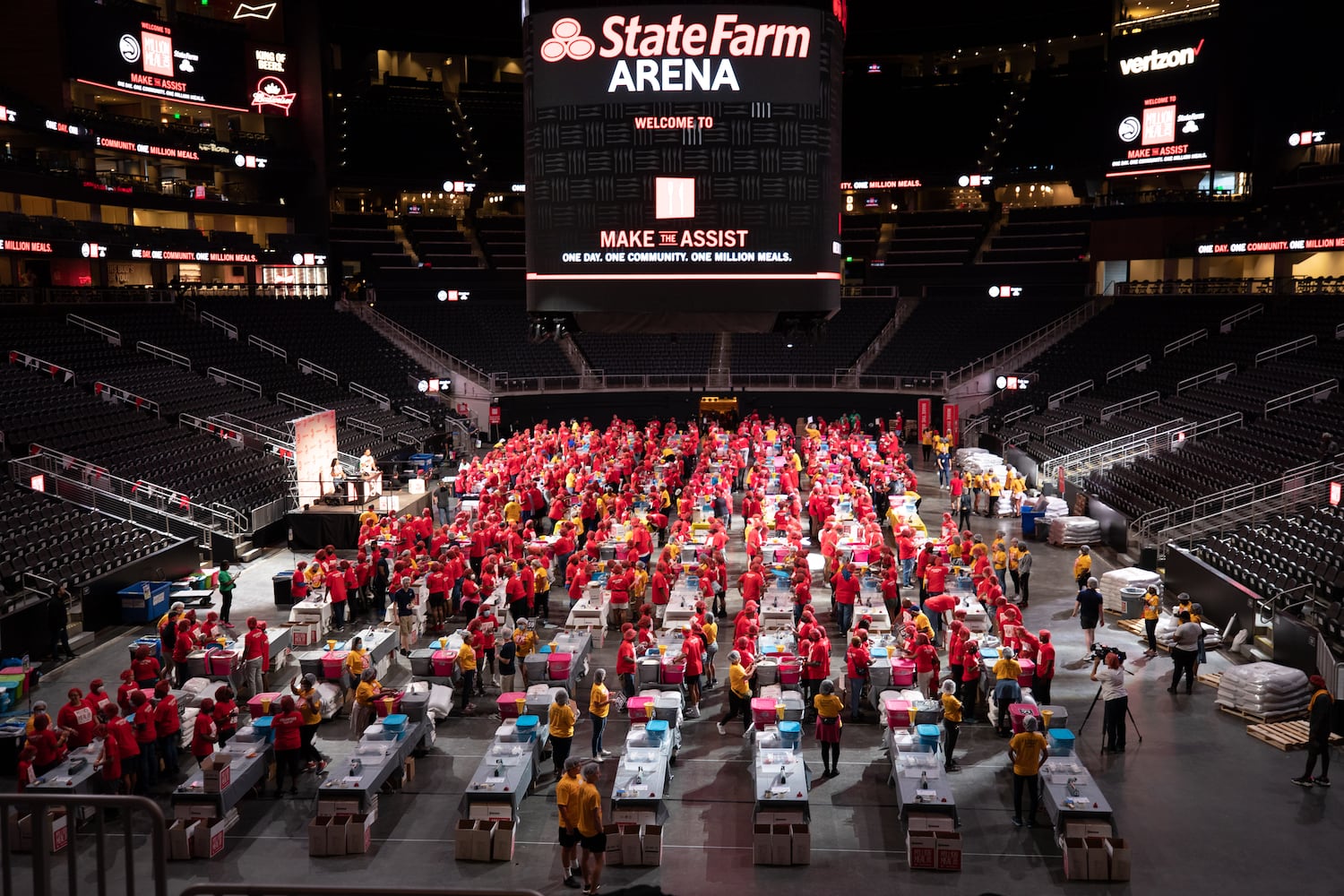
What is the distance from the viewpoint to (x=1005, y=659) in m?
15.1

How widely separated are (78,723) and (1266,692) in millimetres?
15441

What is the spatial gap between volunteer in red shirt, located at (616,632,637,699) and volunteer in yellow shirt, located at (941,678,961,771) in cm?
423

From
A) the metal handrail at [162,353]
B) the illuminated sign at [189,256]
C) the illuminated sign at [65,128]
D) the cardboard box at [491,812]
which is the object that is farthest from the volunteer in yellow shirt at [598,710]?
the illuminated sign at [189,256]

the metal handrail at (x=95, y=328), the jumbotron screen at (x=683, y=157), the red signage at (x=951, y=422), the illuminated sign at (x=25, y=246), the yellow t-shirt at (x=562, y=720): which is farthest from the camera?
the red signage at (x=951, y=422)

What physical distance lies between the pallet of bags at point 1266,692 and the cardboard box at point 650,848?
9110 millimetres

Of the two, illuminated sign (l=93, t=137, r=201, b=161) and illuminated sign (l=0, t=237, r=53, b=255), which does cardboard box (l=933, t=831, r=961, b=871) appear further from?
illuminated sign (l=93, t=137, r=201, b=161)

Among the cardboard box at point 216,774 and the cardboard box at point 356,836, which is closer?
the cardboard box at point 356,836

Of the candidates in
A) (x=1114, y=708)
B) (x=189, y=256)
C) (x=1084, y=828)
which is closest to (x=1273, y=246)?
(x=1114, y=708)

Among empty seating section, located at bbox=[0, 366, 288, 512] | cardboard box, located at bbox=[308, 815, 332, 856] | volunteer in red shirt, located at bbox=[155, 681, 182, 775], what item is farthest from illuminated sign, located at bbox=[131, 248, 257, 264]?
cardboard box, located at bbox=[308, 815, 332, 856]

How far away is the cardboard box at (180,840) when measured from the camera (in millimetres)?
11969

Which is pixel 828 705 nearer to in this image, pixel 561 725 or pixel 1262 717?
pixel 561 725

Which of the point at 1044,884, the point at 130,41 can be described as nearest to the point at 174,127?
the point at 130,41

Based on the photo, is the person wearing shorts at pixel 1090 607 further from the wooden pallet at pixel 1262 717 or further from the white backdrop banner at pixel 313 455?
the white backdrop banner at pixel 313 455

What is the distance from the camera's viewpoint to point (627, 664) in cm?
1565
